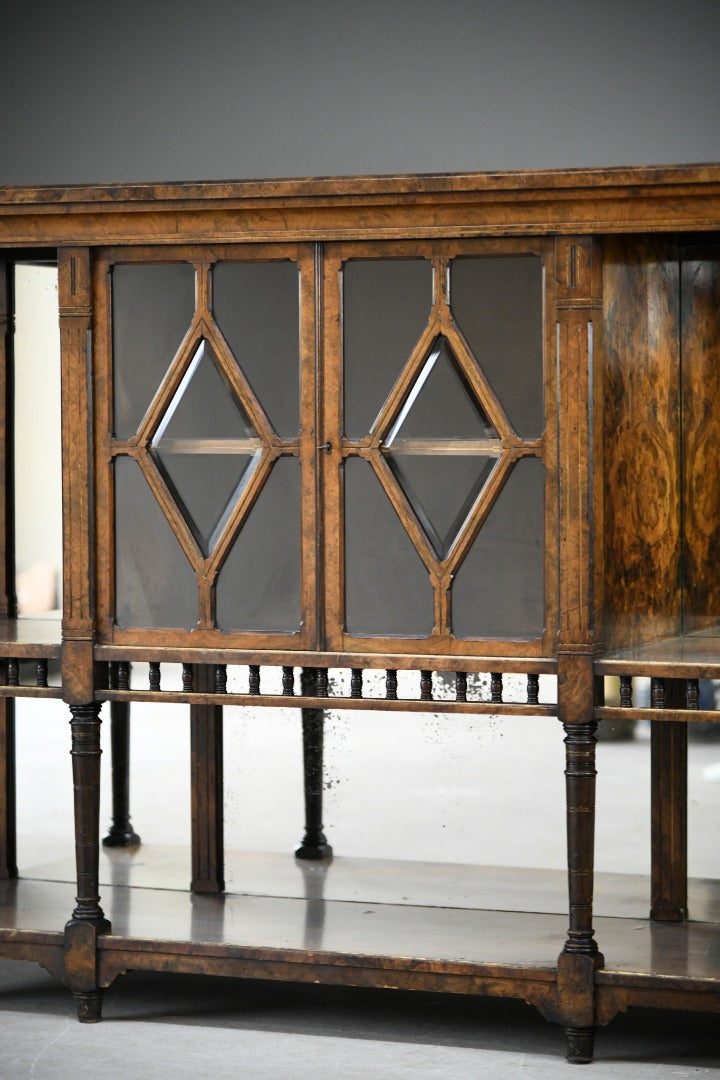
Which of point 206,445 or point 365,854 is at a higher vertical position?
point 206,445

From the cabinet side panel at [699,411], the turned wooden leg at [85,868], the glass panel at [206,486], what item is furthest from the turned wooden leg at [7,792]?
the cabinet side panel at [699,411]

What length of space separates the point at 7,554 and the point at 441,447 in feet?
5.62

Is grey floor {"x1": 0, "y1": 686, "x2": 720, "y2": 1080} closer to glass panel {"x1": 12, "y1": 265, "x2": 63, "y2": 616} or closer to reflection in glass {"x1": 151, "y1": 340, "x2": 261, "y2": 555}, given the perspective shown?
glass panel {"x1": 12, "y1": 265, "x2": 63, "y2": 616}

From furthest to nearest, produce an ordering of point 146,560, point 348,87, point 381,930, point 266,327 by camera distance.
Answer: point 348,87
point 381,930
point 146,560
point 266,327

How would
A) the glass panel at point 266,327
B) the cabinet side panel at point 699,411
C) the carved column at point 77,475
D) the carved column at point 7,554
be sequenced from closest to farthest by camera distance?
1. the glass panel at point 266,327
2. the carved column at point 77,475
3. the cabinet side panel at point 699,411
4. the carved column at point 7,554

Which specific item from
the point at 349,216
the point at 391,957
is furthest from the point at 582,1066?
the point at 349,216

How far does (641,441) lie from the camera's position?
450 centimetres

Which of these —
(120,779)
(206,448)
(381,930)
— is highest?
(206,448)

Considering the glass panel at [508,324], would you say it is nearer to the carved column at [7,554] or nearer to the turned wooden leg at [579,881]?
the turned wooden leg at [579,881]

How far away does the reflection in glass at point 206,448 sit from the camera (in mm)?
4473

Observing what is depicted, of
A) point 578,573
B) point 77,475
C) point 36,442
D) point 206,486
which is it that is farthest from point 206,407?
point 36,442

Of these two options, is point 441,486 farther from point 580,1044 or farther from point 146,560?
point 580,1044

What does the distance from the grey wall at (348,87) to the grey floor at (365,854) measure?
1.90m

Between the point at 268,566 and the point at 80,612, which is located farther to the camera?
the point at 80,612
